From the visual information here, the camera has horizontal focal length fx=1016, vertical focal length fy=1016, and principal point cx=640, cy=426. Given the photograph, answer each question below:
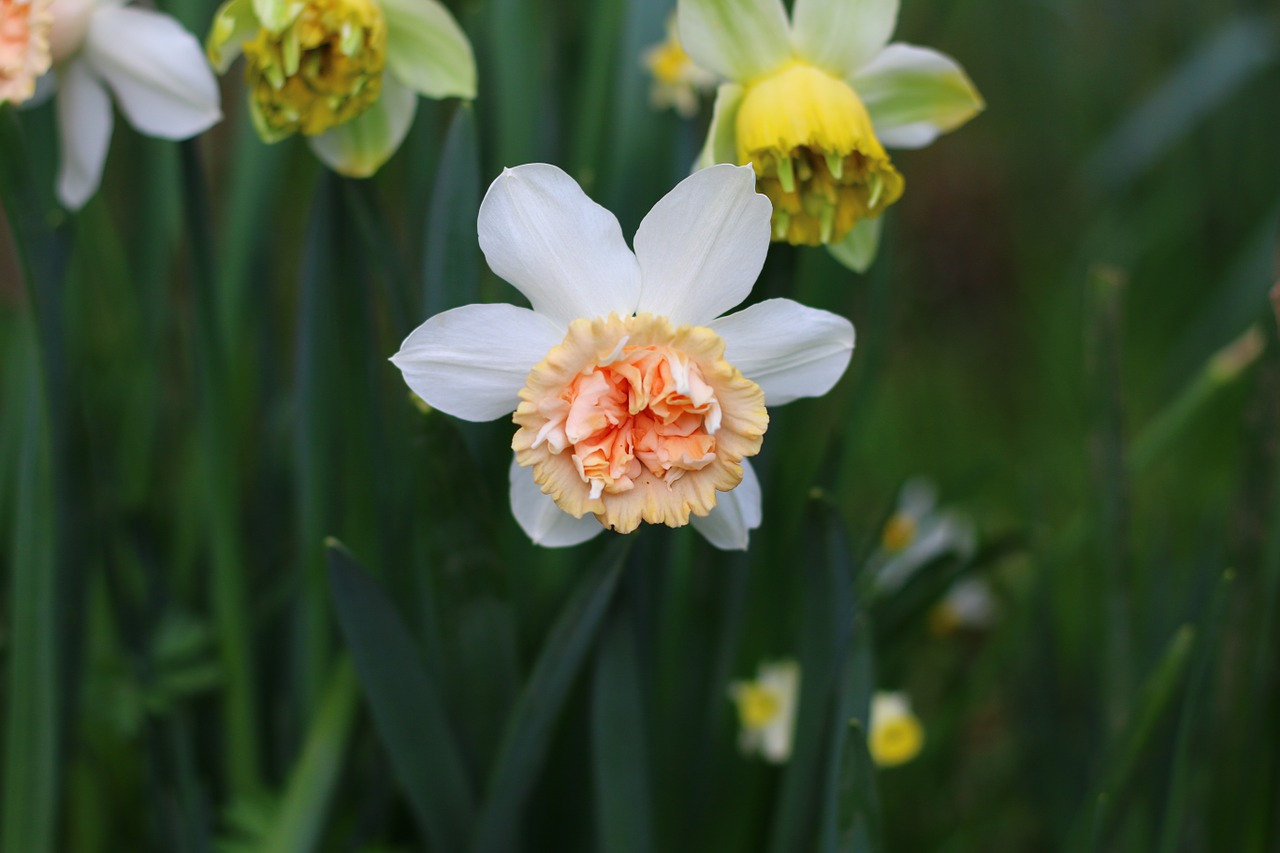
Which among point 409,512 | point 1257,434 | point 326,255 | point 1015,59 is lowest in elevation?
point 409,512

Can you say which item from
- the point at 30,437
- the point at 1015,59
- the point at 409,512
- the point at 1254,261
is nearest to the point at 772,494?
the point at 409,512

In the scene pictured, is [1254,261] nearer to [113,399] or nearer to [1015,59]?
[1015,59]

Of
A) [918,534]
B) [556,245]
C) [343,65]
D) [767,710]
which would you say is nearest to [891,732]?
[767,710]

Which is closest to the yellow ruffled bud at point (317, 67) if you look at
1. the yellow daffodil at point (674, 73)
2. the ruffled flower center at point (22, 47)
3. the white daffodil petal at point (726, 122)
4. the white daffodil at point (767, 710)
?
the ruffled flower center at point (22, 47)

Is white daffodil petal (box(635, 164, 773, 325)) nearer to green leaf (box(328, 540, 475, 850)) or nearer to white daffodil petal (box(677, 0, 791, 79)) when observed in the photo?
white daffodil petal (box(677, 0, 791, 79))

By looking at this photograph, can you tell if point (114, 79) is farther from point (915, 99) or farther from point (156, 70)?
point (915, 99)

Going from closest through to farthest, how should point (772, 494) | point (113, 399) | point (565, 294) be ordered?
point (565, 294), point (772, 494), point (113, 399)
